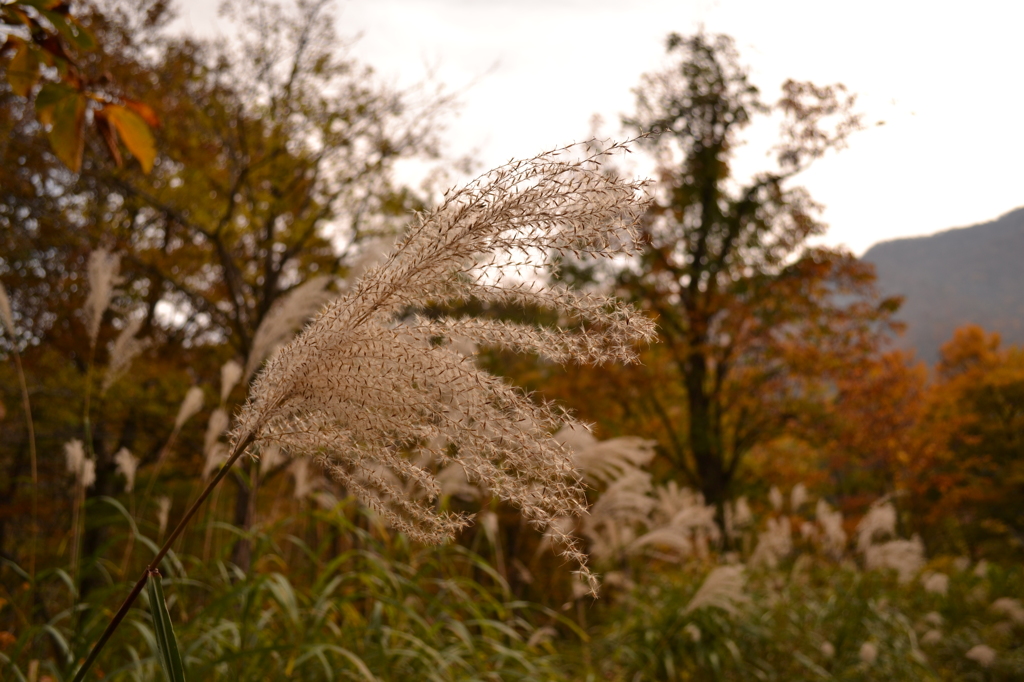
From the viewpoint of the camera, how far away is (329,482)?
7035mm

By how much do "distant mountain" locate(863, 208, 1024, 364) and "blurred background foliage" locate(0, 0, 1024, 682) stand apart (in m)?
9.14

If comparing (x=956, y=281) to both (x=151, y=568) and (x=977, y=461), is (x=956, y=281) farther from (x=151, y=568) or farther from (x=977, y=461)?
(x=151, y=568)

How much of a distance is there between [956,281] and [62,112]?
177 feet

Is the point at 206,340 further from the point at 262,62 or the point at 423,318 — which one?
the point at 423,318

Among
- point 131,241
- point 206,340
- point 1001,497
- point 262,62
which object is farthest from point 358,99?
point 1001,497

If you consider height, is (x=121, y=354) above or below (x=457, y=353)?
above

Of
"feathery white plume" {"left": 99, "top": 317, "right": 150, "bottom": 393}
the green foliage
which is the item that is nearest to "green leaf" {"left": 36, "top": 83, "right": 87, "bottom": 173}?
the green foliage

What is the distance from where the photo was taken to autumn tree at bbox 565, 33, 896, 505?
13.1 metres

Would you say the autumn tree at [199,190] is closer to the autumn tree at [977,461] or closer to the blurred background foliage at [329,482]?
the blurred background foliage at [329,482]

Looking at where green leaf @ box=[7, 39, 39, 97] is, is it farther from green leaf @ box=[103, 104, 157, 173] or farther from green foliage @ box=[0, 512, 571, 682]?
green foliage @ box=[0, 512, 571, 682]

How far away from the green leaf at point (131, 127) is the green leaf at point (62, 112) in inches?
2.5

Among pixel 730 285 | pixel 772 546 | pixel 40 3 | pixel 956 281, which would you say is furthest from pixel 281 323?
pixel 956 281

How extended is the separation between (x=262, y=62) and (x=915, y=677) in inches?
434

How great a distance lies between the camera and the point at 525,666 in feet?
11.2
